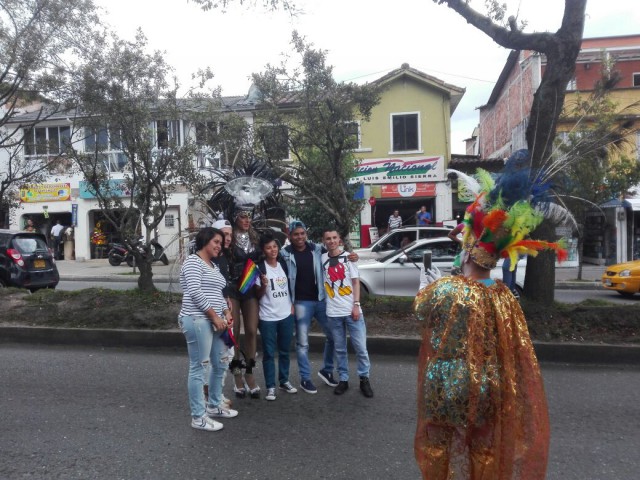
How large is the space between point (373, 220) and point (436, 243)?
1118 cm

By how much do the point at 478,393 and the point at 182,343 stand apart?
5.23m

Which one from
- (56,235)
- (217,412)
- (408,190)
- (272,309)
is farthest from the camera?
(56,235)

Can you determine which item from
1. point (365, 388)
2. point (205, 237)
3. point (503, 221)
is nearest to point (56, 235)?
point (205, 237)

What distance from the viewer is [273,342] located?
16.8 ft

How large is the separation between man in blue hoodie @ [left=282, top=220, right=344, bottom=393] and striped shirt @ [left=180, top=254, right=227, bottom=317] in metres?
1.04

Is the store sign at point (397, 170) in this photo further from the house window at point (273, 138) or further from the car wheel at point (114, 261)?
the house window at point (273, 138)

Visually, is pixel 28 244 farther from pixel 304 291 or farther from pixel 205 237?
pixel 205 237

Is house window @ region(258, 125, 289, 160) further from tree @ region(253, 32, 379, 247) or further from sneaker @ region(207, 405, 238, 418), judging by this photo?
sneaker @ region(207, 405, 238, 418)

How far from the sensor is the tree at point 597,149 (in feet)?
17.0

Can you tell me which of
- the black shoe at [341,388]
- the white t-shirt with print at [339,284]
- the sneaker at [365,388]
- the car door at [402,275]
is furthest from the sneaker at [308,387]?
the car door at [402,275]

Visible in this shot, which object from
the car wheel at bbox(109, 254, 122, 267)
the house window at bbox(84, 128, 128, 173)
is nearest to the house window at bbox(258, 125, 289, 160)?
the house window at bbox(84, 128, 128, 173)

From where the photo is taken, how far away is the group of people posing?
14.6ft

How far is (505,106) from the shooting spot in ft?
83.8

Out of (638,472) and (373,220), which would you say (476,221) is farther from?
(373,220)
